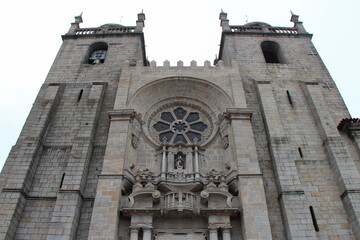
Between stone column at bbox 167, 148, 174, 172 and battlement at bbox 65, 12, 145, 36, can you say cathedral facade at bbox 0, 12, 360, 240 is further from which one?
battlement at bbox 65, 12, 145, 36

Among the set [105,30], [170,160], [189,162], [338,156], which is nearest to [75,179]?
[170,160]

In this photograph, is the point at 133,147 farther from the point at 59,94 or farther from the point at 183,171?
the point at 59,94

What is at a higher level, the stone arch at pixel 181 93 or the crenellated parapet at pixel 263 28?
the crenellated parapet at pixel 263 28

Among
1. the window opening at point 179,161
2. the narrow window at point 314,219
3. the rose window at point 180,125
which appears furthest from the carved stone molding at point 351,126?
the window opening at point 179,161

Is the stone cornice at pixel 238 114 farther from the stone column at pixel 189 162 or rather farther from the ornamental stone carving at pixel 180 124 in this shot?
the stone column at pixel 189 162

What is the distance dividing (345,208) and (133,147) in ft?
28.5

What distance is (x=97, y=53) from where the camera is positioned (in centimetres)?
2075

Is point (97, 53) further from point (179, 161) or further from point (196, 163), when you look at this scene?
point (196, 163)

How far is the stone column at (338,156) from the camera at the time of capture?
11.1 meters

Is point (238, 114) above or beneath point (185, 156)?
above

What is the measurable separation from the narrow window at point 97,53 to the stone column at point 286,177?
10690 mm

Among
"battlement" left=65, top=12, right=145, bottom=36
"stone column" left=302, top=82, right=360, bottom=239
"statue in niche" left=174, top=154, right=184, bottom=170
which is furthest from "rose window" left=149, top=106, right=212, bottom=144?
"battlement" left=65, top=12, right=145, bottom=36

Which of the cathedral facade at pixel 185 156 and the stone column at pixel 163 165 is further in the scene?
the stone column at pixel 163 165

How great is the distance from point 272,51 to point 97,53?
39.4ft
